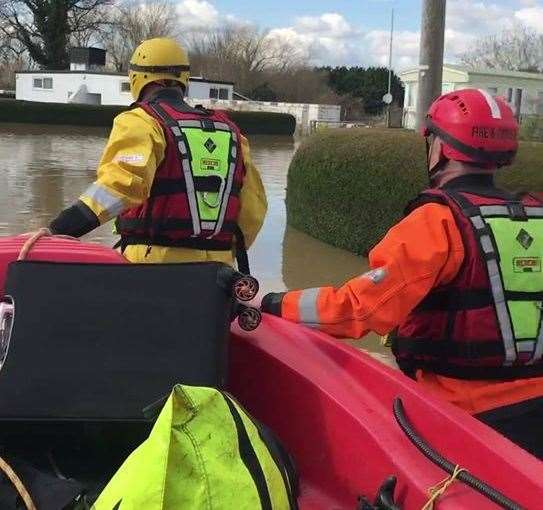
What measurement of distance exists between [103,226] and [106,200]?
706 centimetres

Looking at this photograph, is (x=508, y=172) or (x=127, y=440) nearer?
(x=127, y=440)

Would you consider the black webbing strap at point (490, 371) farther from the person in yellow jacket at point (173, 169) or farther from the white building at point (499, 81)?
the white building at point (499, 81)

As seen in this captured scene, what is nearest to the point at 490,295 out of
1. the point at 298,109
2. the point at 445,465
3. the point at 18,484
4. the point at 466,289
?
the point at 466,289

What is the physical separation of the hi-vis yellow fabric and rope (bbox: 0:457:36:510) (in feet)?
1.05

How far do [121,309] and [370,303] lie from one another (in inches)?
26.1

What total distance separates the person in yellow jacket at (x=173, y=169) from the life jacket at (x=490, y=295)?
131 centimetres

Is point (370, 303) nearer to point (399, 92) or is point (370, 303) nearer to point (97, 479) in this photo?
point (97, 479)

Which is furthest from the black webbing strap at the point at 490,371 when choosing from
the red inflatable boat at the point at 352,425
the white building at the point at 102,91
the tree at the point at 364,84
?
the tree at the point at 364,84

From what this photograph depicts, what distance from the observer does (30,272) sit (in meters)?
2.26

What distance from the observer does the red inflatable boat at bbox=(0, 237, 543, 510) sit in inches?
72.1

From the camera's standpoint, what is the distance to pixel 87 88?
50500mm

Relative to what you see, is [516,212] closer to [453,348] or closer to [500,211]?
[500,211]

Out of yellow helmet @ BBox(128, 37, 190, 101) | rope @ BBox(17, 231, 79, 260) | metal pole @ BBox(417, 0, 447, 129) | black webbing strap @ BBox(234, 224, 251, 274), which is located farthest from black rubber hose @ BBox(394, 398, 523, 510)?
metal pole @ BBox(417, 0, 447, 129)

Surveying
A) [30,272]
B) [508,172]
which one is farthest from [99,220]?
[508,172]
